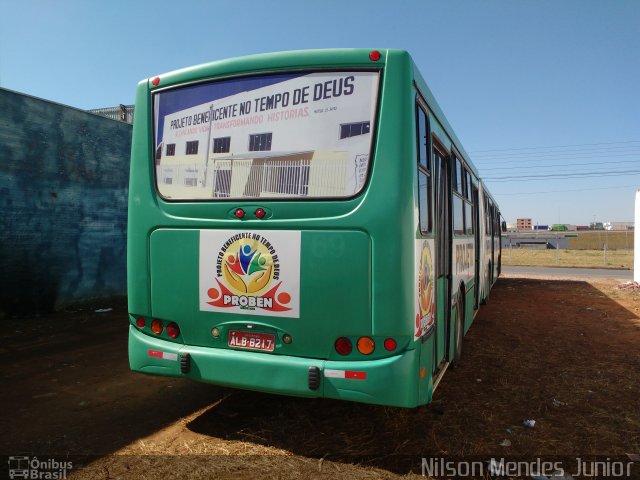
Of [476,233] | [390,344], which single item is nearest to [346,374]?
[390,344]

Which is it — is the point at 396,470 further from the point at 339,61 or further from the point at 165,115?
the point at 165,115

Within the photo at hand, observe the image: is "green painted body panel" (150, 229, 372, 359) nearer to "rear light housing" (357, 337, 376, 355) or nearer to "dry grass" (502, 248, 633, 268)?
"rear light housing" (357, 337, 376, 355)

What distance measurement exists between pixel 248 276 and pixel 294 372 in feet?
2.83

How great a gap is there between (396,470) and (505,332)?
20.4ft

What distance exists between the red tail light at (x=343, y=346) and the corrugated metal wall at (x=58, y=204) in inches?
325

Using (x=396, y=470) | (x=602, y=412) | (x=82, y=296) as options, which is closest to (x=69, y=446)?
(x=396, y=470)

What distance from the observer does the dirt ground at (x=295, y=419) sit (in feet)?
12.0

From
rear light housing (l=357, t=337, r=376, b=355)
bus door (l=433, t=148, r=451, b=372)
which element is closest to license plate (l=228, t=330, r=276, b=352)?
rear light housing (l=357, t=337, r=376, b=355)

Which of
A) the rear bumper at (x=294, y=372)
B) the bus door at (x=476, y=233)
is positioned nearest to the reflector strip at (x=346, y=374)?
the rear bumper at (x=294, y=372)

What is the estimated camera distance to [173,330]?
403 centimetres

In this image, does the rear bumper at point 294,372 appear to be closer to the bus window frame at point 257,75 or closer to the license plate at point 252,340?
the license plate at point 252,340

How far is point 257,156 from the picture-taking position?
12.5ft

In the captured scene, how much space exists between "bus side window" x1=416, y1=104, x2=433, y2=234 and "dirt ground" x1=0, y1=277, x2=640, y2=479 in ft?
6.47

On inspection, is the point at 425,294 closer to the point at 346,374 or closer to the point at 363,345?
the point at 363,345
